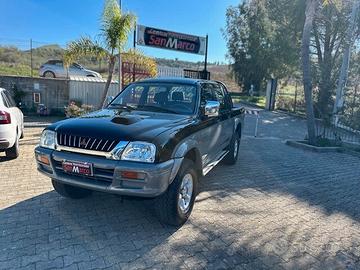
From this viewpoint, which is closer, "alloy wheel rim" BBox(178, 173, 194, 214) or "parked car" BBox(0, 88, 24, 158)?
"alloy wheel rim" BBox(178, 173, 194, 214)

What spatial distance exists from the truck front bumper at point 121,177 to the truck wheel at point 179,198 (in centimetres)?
19

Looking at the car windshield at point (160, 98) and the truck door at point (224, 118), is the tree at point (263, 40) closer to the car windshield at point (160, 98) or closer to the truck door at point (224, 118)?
the truck door at point (224, 118)

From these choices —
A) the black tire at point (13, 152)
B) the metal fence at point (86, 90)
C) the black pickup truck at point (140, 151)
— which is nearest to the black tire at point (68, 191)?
the black pickup truck at point (140, 151)

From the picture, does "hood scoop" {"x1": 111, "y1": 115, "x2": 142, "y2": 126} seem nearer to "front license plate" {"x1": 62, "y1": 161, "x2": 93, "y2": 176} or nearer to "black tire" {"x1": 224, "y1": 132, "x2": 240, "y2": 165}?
"front license plate" {"x1": 62, "y1": 161, "x2": 93, "y2": 176}

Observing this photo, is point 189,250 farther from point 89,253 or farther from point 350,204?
point 350,204

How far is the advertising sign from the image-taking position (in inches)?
536

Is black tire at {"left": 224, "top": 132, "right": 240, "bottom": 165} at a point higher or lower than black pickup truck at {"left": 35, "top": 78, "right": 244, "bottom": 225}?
lower

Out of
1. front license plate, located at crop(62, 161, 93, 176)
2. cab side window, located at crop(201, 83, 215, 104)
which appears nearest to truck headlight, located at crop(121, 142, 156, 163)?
front license plate, located at crop(62, 161, 93, 176)

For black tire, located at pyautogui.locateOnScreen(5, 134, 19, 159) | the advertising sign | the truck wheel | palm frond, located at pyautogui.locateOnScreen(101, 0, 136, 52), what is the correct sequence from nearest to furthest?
the truck wheel
black tire, located at pyautogui.locateOnScreen(5, 134, 19, 159)
palm frond, located at pyautogui.locateOnScreen(101, 0, 136, 52)
the advertising sign

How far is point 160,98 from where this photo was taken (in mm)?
4949

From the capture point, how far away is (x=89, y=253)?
3.30 meters

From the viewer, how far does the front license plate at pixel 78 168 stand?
3.46m

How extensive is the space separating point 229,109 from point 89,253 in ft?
13.6

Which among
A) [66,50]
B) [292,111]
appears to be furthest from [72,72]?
[292,111]
